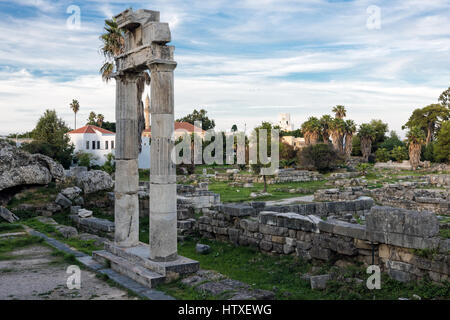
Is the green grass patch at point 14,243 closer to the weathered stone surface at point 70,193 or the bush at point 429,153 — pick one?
the weathered stone surface at point 70,193

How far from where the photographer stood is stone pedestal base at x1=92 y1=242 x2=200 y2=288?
28.5 feet

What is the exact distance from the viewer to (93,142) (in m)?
58.5

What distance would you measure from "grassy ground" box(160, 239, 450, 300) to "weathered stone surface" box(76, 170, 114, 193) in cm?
1051

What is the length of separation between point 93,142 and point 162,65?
2058 inches

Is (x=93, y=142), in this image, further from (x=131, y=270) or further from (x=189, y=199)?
(x=131, y=270)

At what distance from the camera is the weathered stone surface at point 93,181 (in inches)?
869

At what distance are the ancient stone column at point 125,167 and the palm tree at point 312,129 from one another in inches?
2220

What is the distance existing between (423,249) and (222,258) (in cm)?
570

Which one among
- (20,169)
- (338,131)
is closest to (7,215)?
(20,169)

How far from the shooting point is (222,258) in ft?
39.0

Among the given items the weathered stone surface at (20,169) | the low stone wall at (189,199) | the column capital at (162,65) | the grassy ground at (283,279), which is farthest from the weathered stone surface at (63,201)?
the column capital at (162,65)
